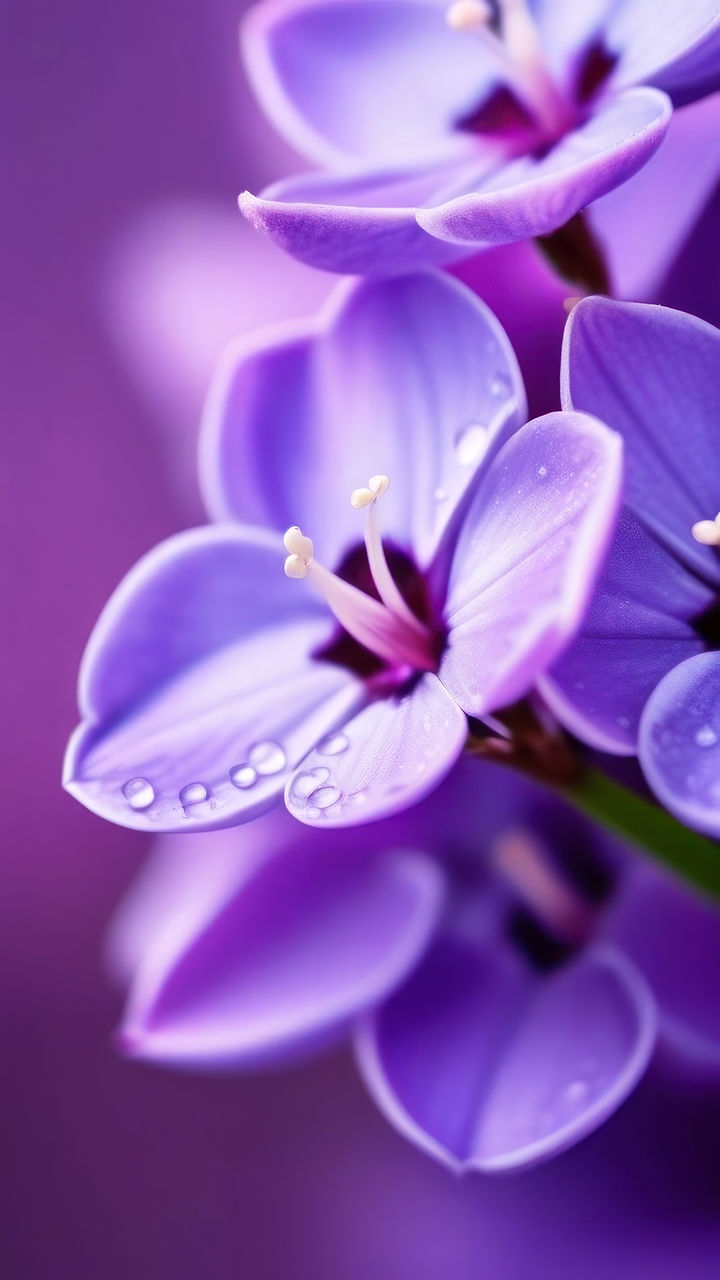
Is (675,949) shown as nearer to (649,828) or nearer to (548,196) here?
(649,828)

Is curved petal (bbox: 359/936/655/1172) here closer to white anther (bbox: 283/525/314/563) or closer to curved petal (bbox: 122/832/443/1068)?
curved petal (bbox: 122/832/443/1068)

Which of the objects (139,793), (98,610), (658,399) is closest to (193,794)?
(139,793)

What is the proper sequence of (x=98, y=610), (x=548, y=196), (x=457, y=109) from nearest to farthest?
(x=548, y=196)
(x=457, y=109)
(x=98, y=610)

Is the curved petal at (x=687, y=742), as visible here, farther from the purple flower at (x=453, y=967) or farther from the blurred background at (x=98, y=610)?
the blurred background at (x=98, y=610)

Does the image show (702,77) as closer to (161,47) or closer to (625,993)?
(625,993)

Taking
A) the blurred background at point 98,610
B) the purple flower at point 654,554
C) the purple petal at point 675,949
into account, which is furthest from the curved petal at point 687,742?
the blurred background at point 98,610

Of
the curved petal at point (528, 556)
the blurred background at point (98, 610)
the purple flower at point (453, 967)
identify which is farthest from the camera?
Answer: the blurred background at point (98, 610)

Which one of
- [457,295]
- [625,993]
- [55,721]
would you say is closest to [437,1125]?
[625,993]
